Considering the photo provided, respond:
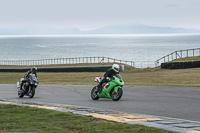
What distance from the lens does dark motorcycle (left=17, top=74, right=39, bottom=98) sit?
17.3 m

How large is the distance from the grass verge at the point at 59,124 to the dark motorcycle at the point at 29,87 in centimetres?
670

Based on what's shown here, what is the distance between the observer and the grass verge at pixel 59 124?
7605 mm

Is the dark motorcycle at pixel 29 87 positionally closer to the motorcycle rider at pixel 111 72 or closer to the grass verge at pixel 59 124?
the motorcycle rider at pixel 111 72

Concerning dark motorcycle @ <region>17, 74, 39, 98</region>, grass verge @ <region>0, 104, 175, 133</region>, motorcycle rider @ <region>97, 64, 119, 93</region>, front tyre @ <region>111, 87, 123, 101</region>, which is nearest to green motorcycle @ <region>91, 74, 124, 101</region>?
front tyre @ <region>111, 87, 123, 101</region>

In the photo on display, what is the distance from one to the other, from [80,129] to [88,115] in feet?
6.76

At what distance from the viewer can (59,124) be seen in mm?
8523

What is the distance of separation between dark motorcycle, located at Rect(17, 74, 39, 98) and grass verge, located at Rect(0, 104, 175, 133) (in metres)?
6.70

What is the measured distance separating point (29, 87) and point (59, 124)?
9.63 metres

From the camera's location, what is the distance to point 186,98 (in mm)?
14828

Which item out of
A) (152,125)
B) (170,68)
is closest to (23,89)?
(152,125)

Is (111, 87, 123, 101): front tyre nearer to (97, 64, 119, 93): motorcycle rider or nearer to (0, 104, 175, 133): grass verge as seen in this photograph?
(97, 64, 119, 93): motorcycle rider

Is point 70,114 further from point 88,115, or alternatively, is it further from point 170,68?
point 170,68

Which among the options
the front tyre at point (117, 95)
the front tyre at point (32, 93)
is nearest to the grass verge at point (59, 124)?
the front tyre at point (117, 95)

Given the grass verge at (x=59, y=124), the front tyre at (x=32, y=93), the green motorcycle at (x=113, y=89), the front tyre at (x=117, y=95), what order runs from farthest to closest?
the front tyre at (x=32, y=93) → the front tyre at (x=117, y=95) → the green motorcycle at (x=113, y=89) → the grass verge at (x=59, y=124)
